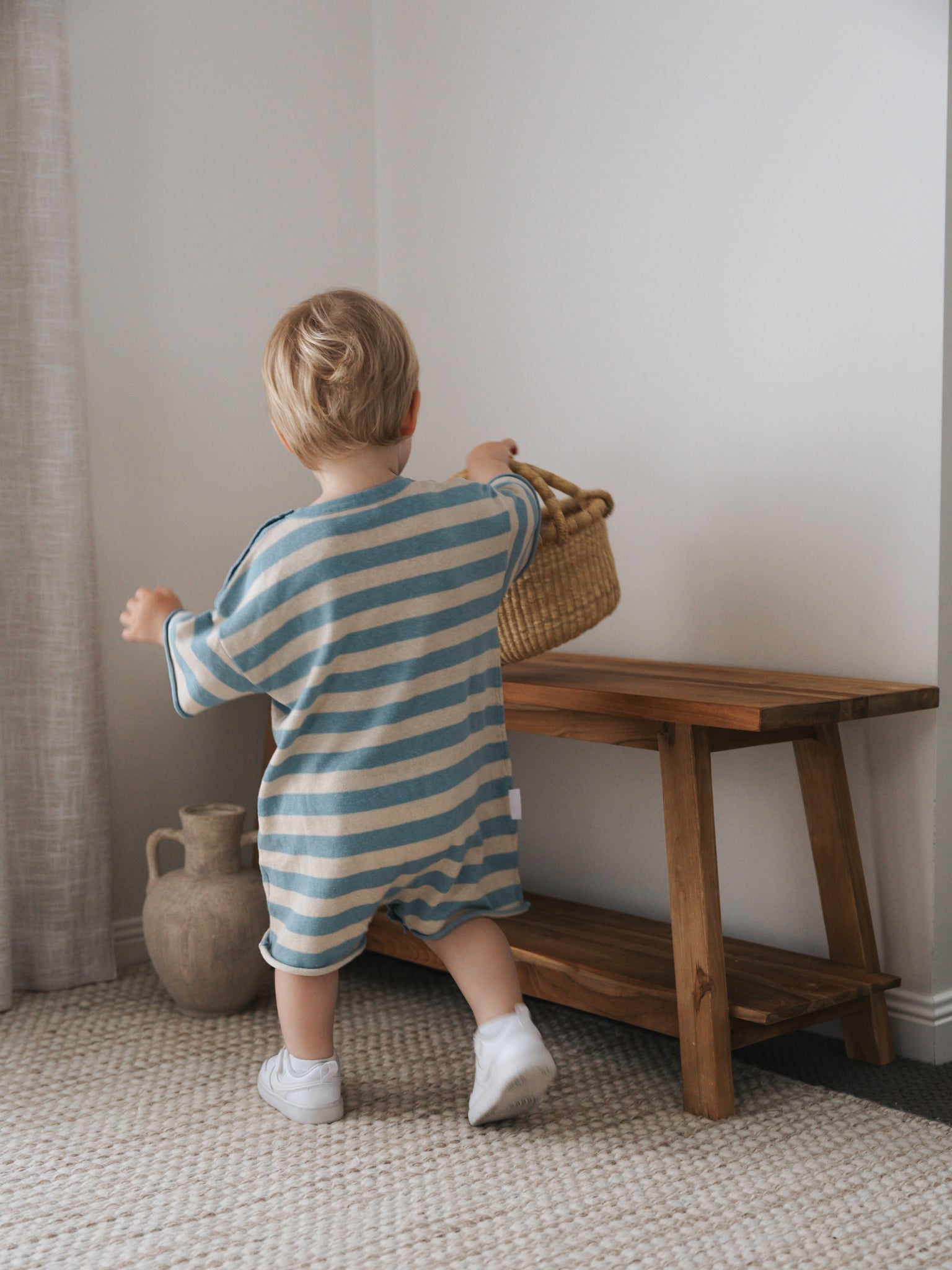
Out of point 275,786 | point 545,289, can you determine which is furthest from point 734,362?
point 275,786

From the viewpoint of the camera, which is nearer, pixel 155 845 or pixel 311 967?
pixel 311 967

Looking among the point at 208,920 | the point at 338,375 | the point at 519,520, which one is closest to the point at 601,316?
the point at 519,520

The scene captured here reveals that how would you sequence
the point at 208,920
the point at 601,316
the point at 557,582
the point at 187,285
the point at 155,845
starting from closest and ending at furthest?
the point at 557,582 → the point at 208,920 → the point at 155,845 → the point at 601,316 → the point at 187,285

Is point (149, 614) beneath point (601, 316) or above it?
beneath

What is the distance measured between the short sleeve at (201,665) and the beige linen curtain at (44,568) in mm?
629

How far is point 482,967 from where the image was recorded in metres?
1.37

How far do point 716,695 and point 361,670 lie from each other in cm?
44

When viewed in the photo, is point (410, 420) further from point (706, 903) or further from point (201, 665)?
point (706, 903)

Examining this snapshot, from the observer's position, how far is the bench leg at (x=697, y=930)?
1.36 metres

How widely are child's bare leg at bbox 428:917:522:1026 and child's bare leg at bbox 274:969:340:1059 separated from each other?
0.14m

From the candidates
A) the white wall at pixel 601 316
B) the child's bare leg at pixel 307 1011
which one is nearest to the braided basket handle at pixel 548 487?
the white wall at pixel 601 316

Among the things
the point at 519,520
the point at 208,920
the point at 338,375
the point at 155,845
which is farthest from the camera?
the point at 155,845

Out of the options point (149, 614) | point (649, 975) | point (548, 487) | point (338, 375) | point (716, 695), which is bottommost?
point (649, 975)

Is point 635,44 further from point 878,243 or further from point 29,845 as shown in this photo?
point 29,845
